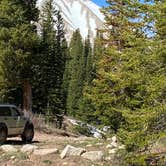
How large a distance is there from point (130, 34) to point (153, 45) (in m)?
0.80

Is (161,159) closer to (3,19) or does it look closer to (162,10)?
(162,10)

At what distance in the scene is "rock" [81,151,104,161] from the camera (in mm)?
17825

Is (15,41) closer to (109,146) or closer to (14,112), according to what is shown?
(14,112)

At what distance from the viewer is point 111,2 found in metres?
34.9

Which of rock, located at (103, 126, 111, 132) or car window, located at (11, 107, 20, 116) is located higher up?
car window, located at (11, 107, 20, 116)

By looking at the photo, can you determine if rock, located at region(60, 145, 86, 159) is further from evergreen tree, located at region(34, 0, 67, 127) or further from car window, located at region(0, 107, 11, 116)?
evergreen tree, located at region(34, 0, 67, 127)

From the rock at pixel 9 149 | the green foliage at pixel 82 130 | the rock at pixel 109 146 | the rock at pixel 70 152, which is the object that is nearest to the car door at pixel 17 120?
the rock at pixel 9 149

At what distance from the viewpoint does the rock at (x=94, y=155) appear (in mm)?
17825

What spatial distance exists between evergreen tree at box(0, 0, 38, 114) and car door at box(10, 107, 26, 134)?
604 inches

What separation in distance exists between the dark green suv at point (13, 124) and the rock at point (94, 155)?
5.50 metres

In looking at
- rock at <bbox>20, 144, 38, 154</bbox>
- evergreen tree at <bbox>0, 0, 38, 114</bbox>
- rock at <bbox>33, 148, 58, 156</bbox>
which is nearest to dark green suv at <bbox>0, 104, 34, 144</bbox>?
rock at <bbox>20, 144, 38, 154</bbox>

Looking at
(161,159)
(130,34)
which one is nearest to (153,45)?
(130,34)

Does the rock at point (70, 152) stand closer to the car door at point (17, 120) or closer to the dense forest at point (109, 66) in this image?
the dense forest at point (109, 66)

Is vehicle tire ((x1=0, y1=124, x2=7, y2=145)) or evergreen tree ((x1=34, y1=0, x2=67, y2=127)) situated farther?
evergreen tree ((x1=34, y1=0, x2=67, y2=127))
